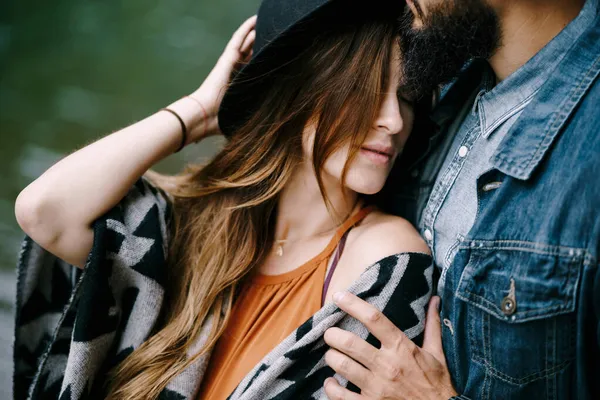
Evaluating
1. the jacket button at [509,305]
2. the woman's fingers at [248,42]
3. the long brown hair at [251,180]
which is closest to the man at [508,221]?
the jacket button at [509,305]

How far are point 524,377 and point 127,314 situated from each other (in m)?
1.08

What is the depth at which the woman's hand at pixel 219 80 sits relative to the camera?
1.86 m

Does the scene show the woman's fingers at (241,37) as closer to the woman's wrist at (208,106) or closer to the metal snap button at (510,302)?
the woman's wrist at (208,106)

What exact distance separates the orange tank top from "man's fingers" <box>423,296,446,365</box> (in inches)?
11.4

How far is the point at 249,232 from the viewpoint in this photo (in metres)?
1.77

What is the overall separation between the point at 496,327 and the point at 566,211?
0.31 m

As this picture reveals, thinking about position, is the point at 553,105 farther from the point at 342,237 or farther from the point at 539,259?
the point at 342,237

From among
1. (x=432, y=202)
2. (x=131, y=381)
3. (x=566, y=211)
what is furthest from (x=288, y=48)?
(x=131, y=381)

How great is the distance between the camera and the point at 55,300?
188cm

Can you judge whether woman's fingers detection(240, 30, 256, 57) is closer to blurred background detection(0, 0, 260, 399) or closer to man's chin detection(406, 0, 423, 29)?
man's chin detection(406, 0, 423, 29)

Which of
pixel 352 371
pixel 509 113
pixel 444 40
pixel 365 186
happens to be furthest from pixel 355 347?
pixel 444 40

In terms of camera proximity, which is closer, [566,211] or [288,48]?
[566,211]

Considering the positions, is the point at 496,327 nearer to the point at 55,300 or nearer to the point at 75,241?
the point at 75,241

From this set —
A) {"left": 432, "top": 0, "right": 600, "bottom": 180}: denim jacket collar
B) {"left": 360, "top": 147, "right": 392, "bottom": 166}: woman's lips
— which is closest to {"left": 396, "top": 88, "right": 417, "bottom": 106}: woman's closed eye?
{"left": 360, "top": 147, "right": 392, "bottom": 166}: woman's lips
